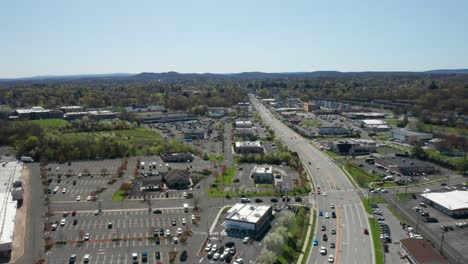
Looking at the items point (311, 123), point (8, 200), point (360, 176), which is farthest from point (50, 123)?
point (360, 176)


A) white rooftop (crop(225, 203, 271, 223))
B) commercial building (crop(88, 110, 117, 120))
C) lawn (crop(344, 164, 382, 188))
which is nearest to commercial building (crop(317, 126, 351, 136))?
lawn (crop(344, 164, 382, 188))

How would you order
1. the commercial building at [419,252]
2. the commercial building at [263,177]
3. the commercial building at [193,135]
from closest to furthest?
the commercial building at [419,252] → the commercial building at [263,177] → the commercial building at [193,135]

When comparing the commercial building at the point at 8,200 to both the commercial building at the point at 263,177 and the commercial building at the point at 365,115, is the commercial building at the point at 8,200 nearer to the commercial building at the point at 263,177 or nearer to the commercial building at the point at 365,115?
the commercial building at the point at 263,177

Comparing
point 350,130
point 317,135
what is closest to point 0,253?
point 317,135

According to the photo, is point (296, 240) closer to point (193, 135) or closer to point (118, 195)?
point (118, 195)

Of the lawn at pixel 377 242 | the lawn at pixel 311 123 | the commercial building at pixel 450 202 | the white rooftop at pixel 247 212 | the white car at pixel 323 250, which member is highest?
the white rooftop at pixel 247 212

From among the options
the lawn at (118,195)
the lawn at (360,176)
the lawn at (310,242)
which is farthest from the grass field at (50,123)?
the lawn at (310,242)

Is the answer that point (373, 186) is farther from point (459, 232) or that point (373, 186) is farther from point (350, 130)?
point (350, 130)
